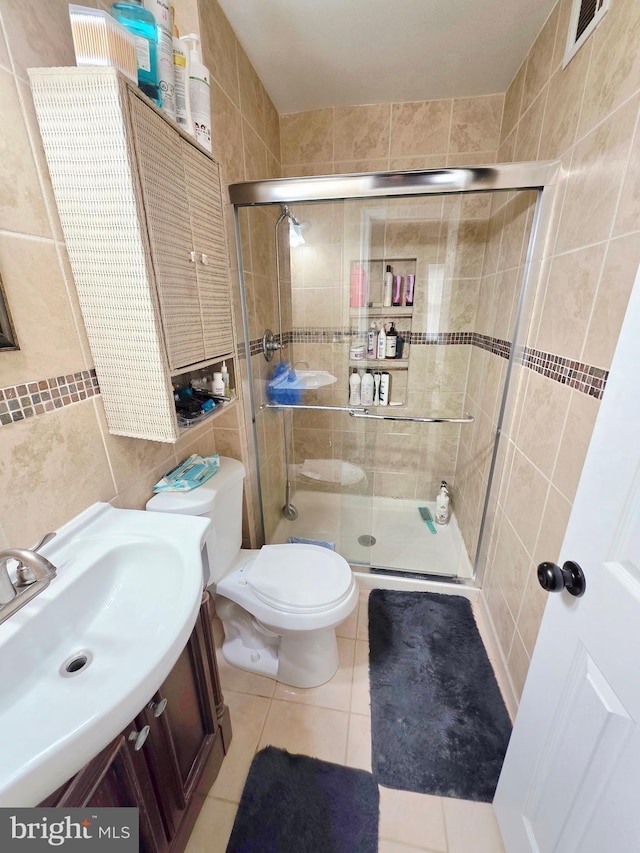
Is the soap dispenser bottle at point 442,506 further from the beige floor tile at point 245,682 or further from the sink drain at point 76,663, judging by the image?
the sink drain at point 76,663

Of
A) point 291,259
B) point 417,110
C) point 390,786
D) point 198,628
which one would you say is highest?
point 417,110

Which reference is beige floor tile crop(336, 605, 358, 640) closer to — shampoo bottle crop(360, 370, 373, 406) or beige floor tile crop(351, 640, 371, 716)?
beige floor tile crop(351, 640, 371, 716)

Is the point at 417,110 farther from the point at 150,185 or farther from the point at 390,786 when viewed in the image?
the point at 390,786

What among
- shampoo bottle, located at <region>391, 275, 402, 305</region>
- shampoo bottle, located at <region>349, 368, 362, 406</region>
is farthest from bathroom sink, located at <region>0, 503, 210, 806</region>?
shampoo bottle, located at <region>391, 275, 402, 305</region>

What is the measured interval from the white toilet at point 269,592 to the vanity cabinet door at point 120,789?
1.46 feet

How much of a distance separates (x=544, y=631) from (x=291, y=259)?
76.3 inches

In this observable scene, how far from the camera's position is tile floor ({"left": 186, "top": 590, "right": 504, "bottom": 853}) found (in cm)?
94

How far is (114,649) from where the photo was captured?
67 cm

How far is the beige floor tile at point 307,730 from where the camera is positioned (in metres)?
1.13

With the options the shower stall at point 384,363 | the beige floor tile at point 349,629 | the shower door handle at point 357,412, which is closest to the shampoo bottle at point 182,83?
the shower stall at point 384,363

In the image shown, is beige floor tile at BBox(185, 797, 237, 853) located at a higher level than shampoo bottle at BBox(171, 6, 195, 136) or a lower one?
lower

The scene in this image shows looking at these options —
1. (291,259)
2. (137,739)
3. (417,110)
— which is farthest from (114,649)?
(417,110)

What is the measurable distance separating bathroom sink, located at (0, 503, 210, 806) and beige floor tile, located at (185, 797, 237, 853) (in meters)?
0.74

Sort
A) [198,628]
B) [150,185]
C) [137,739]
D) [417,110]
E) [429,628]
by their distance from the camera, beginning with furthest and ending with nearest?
[417,110]
[429,628]
[198,628]
[150,185]
[137,739]
